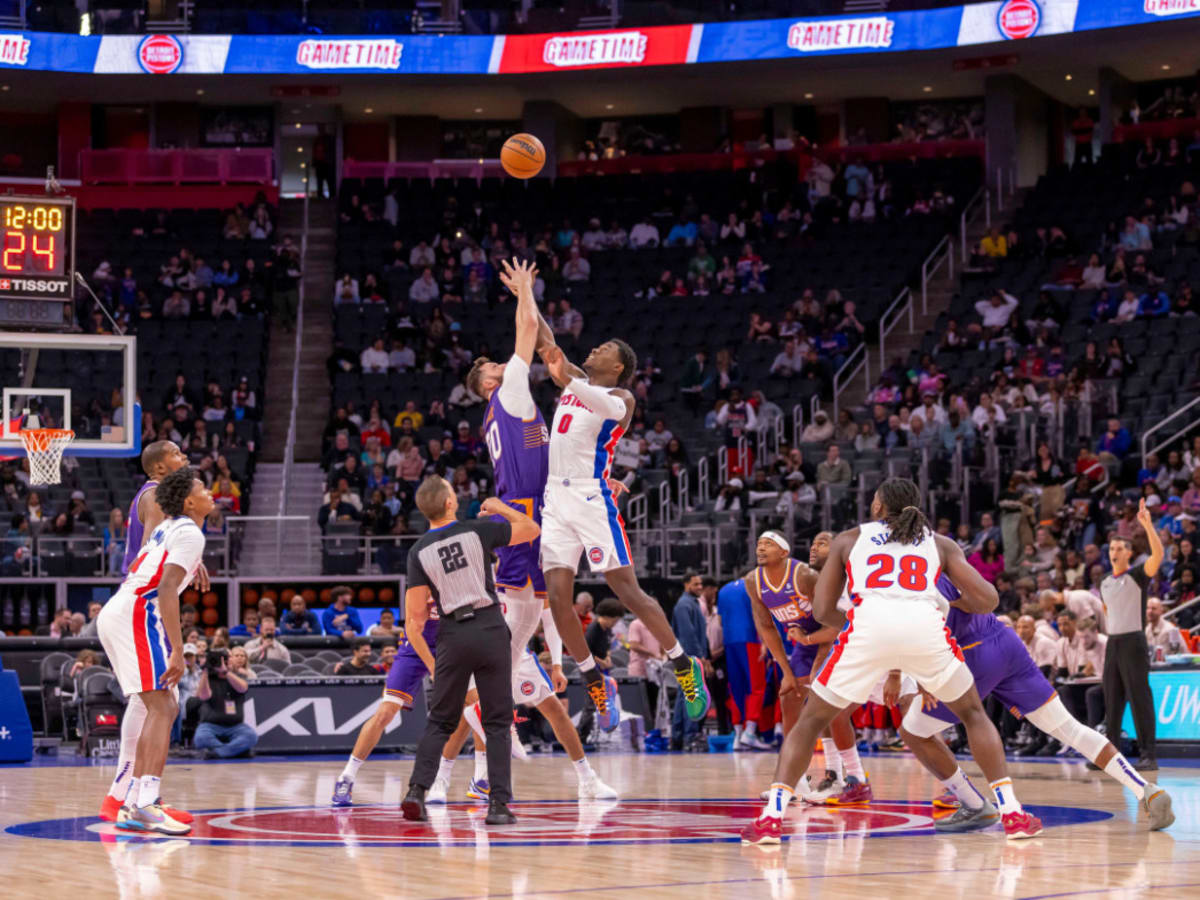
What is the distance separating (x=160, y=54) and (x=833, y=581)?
27582 millimetres

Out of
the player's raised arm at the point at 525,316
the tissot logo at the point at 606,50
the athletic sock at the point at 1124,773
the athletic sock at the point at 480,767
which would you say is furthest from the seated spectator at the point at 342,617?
the tissot logo at the point at 606,50

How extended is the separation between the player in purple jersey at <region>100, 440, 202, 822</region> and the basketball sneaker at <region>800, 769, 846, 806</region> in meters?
4.12

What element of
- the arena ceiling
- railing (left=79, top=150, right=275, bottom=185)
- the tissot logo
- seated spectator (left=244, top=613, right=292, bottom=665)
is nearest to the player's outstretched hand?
seated spectator (left=244, top=613, right=292, bottom=665)

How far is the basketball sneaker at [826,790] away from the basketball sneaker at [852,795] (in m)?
0.04

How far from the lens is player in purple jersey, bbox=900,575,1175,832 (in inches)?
380

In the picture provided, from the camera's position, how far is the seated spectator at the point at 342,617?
2188cm

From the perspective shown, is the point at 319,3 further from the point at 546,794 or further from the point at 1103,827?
the point at 1103,827

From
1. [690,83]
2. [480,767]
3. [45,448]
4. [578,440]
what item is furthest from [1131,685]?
[690,83]

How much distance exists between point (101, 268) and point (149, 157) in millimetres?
5337

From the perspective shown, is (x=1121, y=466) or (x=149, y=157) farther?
(x=149, y=157)

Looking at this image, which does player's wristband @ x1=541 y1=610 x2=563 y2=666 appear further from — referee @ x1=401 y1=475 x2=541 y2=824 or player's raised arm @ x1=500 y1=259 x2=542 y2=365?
player's raised arm @ x1=500 y1=259 x2=542 y2=365

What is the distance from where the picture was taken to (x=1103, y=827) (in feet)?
32.9

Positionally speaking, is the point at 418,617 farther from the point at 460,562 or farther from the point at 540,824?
the point at 540,824

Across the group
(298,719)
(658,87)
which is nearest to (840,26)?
(658,87)
